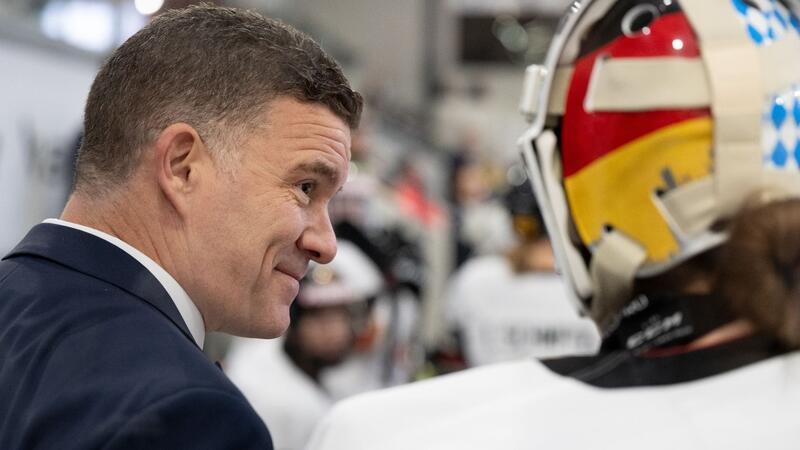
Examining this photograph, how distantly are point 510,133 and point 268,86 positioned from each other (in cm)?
1616

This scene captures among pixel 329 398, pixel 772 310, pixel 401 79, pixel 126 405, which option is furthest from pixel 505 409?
pixel 401 79

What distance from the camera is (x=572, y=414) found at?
133cm

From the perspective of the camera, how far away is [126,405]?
3.48ft

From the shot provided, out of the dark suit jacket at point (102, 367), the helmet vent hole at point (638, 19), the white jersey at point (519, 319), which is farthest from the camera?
the white jersey at point (519, 319)

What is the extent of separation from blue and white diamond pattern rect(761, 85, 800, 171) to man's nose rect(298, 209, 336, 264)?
0.61 m

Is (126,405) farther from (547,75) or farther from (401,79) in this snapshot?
(401,79)

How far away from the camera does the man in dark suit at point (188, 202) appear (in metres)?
1.21

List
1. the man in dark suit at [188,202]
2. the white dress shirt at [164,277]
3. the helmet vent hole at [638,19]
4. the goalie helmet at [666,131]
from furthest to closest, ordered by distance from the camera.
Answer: the helmet vent hole at [638,19], the goalie helmet at [666,131], the white dress shirt at [164,277], the man in dark suit at [188,202]

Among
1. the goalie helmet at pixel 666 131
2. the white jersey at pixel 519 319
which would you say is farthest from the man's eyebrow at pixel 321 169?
the white jersey at pixel 519 319

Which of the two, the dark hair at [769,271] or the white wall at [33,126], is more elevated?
the dark hair at [769,271]

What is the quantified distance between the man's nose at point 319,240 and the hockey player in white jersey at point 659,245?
0.21m

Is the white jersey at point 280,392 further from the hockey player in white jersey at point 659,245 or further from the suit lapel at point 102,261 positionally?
the suit lapel at point 102,261

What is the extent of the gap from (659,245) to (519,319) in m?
3.25

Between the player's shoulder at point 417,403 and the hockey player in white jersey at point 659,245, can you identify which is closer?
the hockey player in white jersey at point 659,245
